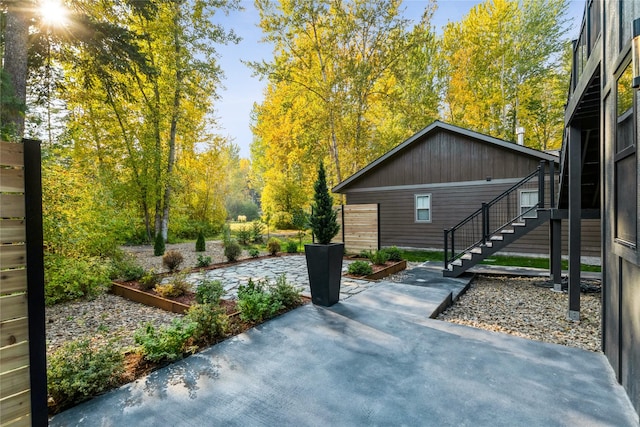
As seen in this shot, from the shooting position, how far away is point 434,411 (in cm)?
223

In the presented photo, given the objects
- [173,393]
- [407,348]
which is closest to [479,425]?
[407,348]

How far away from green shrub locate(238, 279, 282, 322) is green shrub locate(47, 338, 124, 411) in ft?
5.13

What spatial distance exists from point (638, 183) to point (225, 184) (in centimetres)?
2053

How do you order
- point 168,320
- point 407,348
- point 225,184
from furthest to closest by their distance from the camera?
point 225,184 < point 168,320 < point 407,348

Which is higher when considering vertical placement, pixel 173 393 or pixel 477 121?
pixel 477 121

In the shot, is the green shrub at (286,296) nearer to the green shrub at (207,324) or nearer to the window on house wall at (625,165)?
A: the green shrub at (207,324)

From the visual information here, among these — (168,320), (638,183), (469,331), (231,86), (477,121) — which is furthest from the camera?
(477,121)

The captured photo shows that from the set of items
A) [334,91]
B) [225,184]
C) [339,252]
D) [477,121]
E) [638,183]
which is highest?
[334,91]

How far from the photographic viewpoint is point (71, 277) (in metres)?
5.11

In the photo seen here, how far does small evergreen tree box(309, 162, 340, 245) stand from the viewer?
501 cm

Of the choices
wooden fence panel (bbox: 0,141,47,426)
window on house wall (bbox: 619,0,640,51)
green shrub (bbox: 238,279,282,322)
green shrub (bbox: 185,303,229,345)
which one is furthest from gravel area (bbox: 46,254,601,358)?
window on house wall (bbox: 619,0,640,51)

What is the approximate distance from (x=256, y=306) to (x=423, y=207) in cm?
936

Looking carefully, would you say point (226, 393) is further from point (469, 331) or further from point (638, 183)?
point (638, 183)

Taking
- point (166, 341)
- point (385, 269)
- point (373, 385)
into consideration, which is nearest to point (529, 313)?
point (385, 269)
